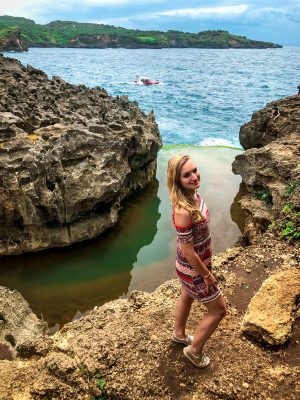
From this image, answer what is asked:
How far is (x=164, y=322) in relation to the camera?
816 cm

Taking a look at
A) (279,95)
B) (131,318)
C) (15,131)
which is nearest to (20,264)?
(15,131)

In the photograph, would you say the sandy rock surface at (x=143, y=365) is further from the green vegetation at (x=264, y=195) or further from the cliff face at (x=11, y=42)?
the cliff face at (x=11, y=42)

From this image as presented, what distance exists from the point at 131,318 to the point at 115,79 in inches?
3396

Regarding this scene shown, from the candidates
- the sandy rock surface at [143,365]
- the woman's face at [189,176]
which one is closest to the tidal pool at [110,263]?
the sandy rock surface at [143,365]

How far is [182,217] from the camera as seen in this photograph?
5.61 metres

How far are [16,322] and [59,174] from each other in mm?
7565

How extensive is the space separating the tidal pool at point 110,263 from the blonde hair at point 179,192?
9472 millimetres

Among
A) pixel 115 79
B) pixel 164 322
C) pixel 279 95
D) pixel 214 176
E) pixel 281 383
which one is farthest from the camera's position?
pixel 115 79

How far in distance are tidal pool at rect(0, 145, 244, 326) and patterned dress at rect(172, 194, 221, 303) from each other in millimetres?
8743

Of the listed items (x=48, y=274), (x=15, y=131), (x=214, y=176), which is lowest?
(x=48, y=274)

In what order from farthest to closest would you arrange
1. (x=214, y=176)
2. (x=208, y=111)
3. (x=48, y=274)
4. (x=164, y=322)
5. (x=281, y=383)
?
(x=208, y=111)
(x=214, y=176)
(x=48, y=274)
(x=164, y=322)
(x=281, y=383)

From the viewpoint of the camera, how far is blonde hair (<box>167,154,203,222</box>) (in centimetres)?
569

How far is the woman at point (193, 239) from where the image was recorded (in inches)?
224

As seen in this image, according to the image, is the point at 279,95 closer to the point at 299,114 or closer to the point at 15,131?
the point at 299,114
